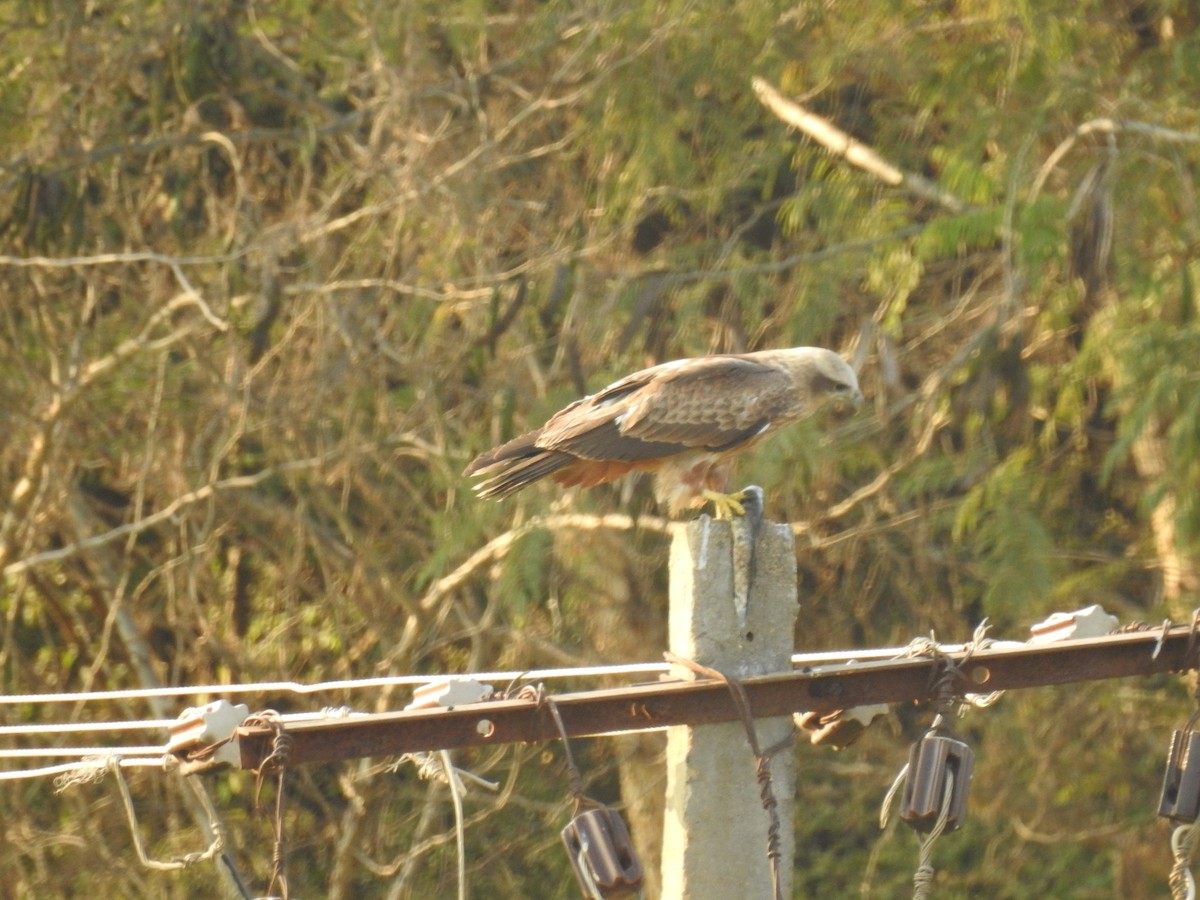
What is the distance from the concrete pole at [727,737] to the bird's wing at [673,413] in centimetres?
Result: 158

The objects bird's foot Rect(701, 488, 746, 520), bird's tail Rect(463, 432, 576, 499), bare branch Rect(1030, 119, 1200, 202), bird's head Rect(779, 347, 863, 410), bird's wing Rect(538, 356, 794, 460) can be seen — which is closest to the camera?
bird's foot Rect(701, 488, 746, 520)

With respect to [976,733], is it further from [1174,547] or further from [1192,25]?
[1192,25]

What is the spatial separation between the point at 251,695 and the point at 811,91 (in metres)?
4.22

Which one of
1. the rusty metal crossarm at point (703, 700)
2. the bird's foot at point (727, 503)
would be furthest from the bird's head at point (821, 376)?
the rusty metal crossarm at point (703, 700)

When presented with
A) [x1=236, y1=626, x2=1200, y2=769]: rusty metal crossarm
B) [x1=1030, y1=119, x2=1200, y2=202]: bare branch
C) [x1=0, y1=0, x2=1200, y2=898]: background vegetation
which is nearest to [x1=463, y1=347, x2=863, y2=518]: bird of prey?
[x1=236, y1=626, x2=1200, y2=769]: rusty metal crossarm

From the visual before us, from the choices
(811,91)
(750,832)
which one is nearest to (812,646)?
(811,91)

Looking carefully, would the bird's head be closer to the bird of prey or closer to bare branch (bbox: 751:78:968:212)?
the bird of prey

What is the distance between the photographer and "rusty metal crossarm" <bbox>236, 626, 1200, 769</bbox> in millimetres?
2771

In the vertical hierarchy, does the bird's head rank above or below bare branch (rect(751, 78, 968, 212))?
below

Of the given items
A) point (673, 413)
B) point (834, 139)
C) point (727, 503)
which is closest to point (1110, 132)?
point (834, 139)

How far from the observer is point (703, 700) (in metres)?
2.88

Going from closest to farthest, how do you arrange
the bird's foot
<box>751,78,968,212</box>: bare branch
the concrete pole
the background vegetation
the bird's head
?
1. the concrete pole
2. the bird's foot
3. the bird's head
4. the background vegetation
5. <box>751,78,968,212</box>: bare branch

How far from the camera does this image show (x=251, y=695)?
915 centimetres

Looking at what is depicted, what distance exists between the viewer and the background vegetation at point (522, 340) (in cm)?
699
